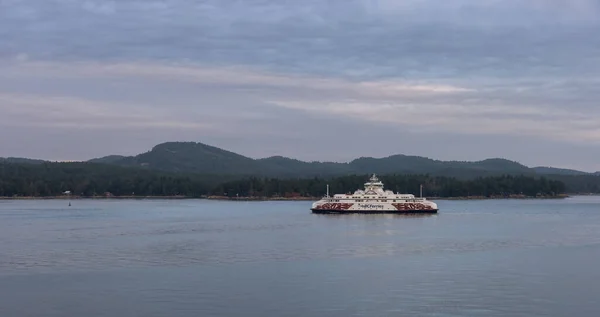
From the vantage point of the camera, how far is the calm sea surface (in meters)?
25.7

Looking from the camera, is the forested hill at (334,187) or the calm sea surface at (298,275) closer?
the calm sea surface at (298,275)

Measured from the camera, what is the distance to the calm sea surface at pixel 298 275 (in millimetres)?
25656

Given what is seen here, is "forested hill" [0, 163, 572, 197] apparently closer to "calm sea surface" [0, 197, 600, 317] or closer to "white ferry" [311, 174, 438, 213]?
"white ferry" [311, 174, 438, 213]

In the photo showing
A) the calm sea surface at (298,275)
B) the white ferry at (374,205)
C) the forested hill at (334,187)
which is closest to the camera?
the calm sea surface at (298,275)

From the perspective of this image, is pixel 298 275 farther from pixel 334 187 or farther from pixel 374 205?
pixel 334 187

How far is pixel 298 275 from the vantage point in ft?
107

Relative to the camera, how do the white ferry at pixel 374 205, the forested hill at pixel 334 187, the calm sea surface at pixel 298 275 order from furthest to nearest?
the forested hill at pixel 334 187 < the white ferry at pixel 374 205 < the calm sea surface at pixel 298 275

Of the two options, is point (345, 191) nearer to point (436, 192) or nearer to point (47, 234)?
point (436, 192)

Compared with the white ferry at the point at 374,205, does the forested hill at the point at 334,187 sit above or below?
above

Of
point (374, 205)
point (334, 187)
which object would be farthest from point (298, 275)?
point (334, 187)

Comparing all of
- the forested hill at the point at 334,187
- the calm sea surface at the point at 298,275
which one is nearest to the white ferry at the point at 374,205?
the calm sea surface at the point at 298,275

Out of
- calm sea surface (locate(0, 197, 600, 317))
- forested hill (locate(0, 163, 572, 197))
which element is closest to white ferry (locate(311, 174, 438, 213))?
calm sea surface (locate(0, 197, 600, 317))

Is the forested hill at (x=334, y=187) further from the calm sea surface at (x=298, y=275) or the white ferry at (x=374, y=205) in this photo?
the calm sea surface at (x=298, y=275)

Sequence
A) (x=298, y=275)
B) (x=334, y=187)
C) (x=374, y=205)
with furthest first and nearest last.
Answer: (x=334, y=187), (x=374, y=205), (x=298, y=275)
